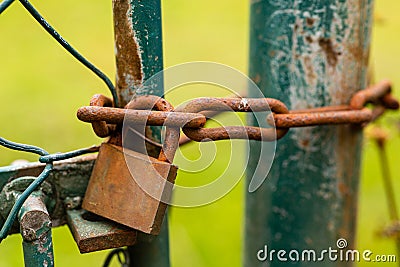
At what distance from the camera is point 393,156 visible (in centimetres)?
261

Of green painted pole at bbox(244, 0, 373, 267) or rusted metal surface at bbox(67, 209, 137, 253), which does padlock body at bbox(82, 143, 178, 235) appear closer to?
rusted metal surface at bbox(67, 209, 137, 253)

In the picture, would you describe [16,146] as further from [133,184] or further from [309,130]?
[309,130]

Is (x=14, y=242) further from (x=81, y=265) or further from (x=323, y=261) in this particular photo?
(x=323, y=261)

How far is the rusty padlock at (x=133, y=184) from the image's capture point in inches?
22.3

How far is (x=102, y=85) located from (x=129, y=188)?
2663mm

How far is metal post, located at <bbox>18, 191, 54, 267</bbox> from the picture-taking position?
55 centimetres

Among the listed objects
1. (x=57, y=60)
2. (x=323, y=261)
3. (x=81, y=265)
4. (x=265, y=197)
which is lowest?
(x=81, y=265)

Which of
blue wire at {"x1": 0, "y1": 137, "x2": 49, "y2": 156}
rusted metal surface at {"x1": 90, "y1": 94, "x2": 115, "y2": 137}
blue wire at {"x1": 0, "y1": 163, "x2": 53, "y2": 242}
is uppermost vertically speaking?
rusted metal surface at {"x1": 90, "y1": 94, "x2": 115, "y2": 137}

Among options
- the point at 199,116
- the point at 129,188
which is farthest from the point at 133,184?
the point at 199,116

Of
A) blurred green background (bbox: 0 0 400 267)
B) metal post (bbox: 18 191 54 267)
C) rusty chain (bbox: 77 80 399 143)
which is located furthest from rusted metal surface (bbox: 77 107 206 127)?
blurred green background (bbox: 0 0 400 267)

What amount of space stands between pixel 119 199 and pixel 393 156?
7.38ft

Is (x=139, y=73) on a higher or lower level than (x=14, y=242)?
higher

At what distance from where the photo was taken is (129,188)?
23.3 inches

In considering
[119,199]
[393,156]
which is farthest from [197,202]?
[393,156]
